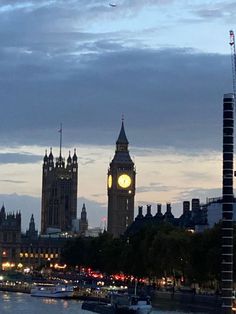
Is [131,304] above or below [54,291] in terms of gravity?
below

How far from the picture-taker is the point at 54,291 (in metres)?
192

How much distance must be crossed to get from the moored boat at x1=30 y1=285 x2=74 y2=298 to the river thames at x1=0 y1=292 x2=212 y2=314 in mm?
2523

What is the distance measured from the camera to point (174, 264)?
168000 millimetres

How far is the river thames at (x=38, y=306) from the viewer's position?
14588cm

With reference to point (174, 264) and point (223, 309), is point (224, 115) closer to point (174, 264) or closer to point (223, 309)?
point (223, 309)

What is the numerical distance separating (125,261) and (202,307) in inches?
2107

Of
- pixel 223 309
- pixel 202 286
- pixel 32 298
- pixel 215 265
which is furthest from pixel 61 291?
pixel 223 309

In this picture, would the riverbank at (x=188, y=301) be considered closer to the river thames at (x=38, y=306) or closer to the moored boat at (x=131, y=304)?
the river thames at (x=38, y=306)

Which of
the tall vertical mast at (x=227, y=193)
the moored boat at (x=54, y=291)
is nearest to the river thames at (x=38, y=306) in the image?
the moored boat at (x=54, y=291)

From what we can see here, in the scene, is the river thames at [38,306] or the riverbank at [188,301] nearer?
the riverbank at [188,301]

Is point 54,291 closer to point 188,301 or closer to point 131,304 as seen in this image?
point 188,301

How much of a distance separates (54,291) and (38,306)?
32288mm

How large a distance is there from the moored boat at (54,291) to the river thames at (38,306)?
8.28ft

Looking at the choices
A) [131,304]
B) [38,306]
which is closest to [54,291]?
[38,306]
